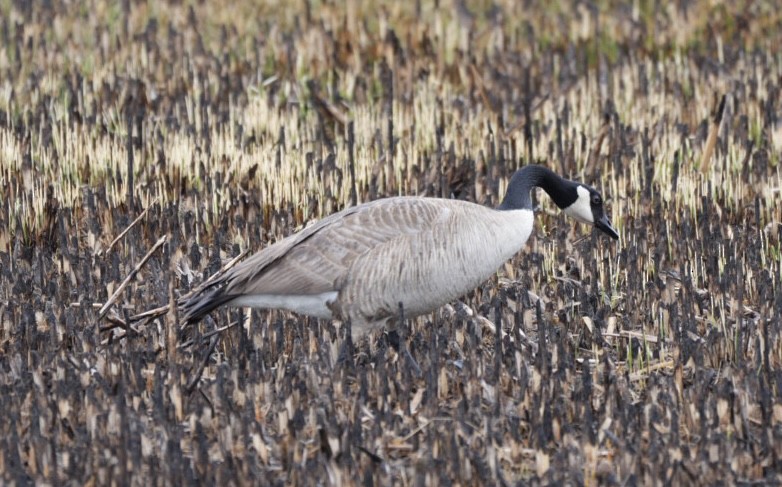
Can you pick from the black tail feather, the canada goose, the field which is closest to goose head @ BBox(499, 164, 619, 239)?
the field

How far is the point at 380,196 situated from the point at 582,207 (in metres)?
2.25

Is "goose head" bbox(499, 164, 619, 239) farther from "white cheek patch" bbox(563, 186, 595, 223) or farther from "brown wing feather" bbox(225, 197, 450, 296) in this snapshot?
"brown wing feather" bbox(225, 197, 450, 296)

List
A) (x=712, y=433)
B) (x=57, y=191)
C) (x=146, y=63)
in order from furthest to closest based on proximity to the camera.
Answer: (x=146, y=63) < (x=57, y=191) < (x=712, y=433)

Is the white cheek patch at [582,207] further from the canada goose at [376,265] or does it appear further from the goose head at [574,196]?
the canada goose at [376,265]

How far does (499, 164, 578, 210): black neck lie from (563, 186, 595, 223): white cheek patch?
0.03m

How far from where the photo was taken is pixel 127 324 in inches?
259

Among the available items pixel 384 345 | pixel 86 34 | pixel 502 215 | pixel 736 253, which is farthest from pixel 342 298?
pixel 86 34

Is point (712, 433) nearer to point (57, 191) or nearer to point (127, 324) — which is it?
point (127, 324)

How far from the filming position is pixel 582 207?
751cm

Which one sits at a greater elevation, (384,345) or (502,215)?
(502,215)

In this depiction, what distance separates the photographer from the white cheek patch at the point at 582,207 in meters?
7.48

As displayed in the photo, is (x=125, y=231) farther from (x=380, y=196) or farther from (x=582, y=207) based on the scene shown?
(x=582, y=207)

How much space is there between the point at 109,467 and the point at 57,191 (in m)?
4.58

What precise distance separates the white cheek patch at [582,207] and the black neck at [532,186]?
0.09 feet
